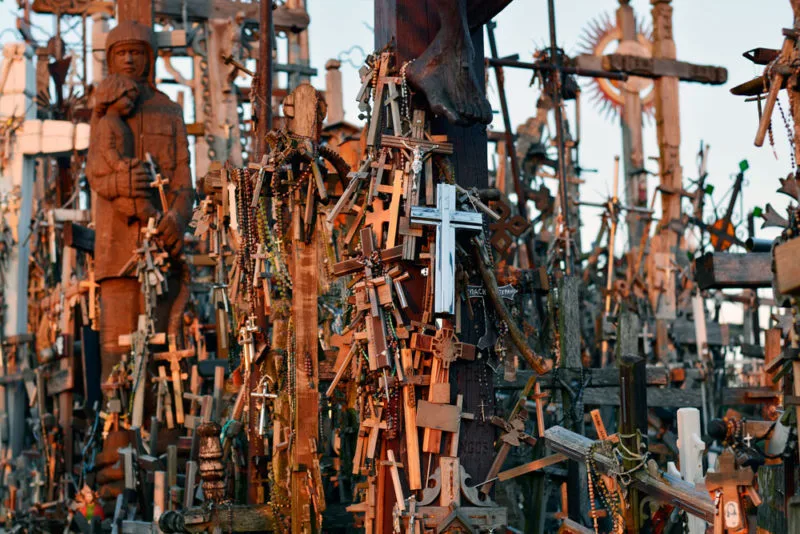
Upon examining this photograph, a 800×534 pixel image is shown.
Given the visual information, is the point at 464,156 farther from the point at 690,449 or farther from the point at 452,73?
the point at 690,449

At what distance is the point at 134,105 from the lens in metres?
15.8

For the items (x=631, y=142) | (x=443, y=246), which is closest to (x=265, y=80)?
(x=443, y=246)

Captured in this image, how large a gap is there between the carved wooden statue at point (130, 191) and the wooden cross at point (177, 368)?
1.16 ft

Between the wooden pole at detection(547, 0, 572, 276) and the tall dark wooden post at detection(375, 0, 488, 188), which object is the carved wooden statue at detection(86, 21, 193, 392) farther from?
→ the tall dark wooden post at detection(375, 0, 488, 188)

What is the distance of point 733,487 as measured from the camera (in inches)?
306

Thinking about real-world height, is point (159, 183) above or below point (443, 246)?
above

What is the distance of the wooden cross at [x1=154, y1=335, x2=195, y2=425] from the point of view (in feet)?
48.1

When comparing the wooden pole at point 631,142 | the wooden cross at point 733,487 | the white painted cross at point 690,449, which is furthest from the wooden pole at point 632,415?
the wooden pole at point 631,142

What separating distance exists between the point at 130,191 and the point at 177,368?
1.82 meters

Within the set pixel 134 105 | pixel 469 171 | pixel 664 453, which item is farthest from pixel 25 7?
pixel 469 171

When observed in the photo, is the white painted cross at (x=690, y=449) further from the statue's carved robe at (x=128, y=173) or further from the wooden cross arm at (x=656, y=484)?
the statue's carved robe at (x=128, y=173)

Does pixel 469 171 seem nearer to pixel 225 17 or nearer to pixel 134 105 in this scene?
pixel 134 105

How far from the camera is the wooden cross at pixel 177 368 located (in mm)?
14648

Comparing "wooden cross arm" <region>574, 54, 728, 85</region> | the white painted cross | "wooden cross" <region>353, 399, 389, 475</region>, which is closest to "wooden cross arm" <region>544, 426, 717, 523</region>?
the white painted cross
